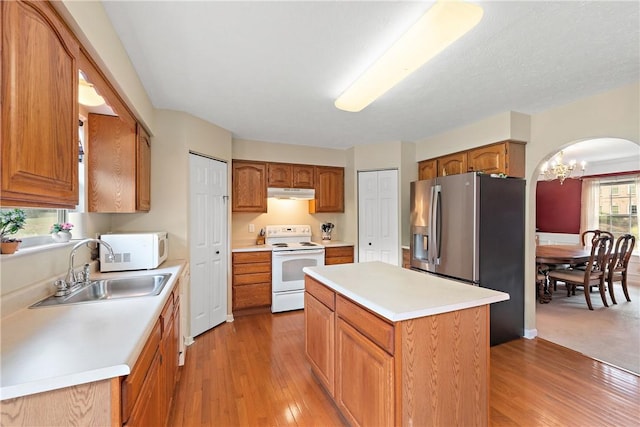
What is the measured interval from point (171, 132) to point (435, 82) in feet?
8.37

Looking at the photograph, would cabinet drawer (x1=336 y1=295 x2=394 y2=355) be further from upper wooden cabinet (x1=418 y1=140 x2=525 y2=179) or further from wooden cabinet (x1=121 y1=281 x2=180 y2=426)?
upper wooden cabinet (x1=418 y1=140 x2=525 y2=179)

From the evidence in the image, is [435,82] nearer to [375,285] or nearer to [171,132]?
[375,285]

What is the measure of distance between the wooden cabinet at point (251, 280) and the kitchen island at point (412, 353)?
2157 mm

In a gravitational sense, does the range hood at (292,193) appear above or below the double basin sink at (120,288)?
above

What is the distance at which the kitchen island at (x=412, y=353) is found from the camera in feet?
4.25

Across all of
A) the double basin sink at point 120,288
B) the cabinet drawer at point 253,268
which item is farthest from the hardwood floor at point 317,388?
the cabinet drawer at point 253,268

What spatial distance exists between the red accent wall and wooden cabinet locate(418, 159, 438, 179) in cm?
477

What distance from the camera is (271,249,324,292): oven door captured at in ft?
12.3

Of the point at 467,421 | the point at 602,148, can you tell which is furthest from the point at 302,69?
the point at 602,148

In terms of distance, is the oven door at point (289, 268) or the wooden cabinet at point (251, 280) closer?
the wooden cabinet at point (251, 280)

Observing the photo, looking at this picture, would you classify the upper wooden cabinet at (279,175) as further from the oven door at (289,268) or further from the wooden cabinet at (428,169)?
the wooden cabinet at (428,169)

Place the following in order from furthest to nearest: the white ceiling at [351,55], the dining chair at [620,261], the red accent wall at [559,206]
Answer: the red accent wall at [559,206] < the dining chair at [620,261] < the white ceiling at [351,55]

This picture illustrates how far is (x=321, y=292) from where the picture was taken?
6.61 feet

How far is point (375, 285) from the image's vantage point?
174cm
